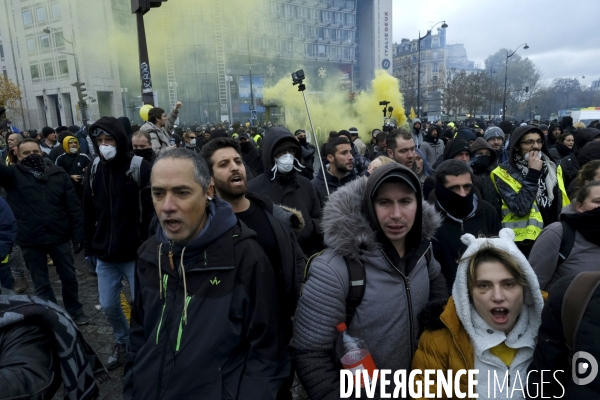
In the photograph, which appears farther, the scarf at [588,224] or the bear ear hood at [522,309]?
the scarf at [588,224]

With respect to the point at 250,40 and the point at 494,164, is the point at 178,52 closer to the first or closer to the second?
the point at 250,40

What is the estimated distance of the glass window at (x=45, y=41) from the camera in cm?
4088

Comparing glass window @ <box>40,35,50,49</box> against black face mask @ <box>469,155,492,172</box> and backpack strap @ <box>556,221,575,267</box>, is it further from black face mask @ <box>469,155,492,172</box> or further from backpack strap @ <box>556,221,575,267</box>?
backpack strap @ <box>556,221,575,267</box>

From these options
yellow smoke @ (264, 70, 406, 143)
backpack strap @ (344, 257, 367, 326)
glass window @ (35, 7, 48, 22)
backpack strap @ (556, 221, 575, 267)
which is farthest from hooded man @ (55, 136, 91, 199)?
glass window @ (35, 7, 48, 22)

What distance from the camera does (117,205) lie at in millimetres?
3822

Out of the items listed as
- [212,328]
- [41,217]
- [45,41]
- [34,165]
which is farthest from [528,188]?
[45,41]

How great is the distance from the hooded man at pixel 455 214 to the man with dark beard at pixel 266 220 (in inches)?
43.1

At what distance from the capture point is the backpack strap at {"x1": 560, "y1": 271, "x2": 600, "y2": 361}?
4.57 ft

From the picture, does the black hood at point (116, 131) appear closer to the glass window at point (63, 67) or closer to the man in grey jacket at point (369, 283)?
the man in grey jacket at point (369, 283)

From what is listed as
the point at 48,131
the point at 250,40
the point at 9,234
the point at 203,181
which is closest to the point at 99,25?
the point at 250,40

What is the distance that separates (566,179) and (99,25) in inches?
1657

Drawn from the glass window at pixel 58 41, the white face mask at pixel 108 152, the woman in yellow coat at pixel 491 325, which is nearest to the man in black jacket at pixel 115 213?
the white face mask at pixel 108 152

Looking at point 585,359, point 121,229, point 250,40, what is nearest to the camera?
point 585,359

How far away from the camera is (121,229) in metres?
3.81
